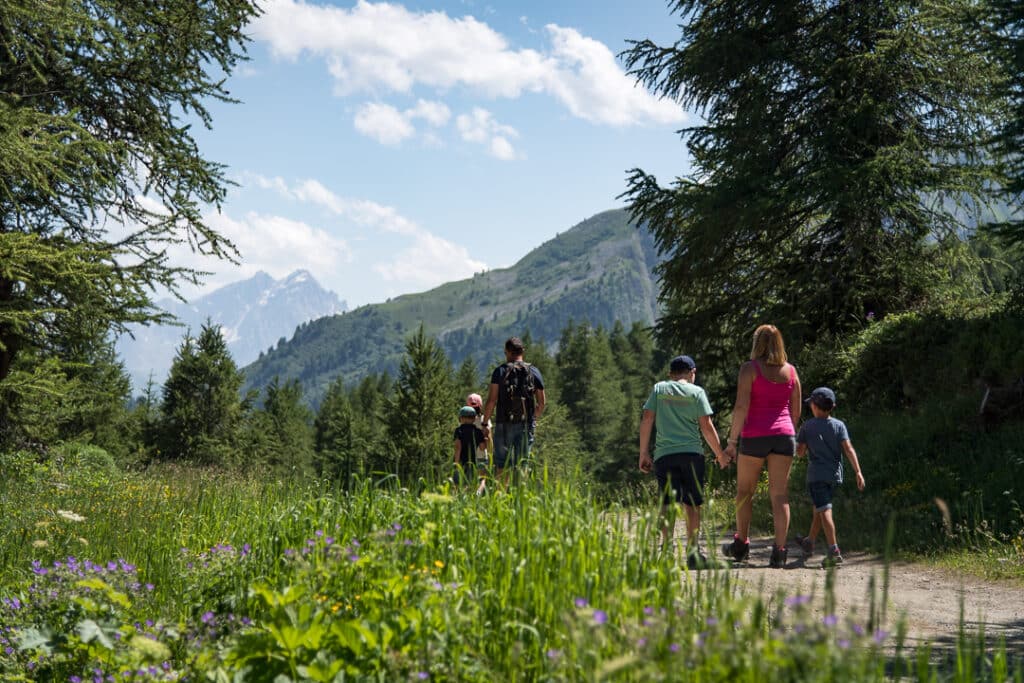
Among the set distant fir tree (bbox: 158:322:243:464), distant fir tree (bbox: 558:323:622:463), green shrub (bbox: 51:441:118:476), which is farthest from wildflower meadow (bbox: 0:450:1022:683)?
distant fir tree (bbox: 558:323:622:463)

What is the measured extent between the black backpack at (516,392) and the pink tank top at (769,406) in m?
2.57

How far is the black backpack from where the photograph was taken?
8.95m

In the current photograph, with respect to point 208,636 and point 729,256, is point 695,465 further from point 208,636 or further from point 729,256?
point 729,256

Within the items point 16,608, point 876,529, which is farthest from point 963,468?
point 16,608

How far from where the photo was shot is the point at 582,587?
364cm

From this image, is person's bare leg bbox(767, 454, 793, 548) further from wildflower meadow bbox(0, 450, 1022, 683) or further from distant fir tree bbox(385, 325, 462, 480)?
distant fir tree bbox(385, 325, 462, 480)

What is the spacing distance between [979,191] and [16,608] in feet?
51.0

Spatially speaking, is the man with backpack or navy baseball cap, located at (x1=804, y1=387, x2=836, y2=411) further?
the man with backpack

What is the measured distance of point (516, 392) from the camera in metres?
8.95

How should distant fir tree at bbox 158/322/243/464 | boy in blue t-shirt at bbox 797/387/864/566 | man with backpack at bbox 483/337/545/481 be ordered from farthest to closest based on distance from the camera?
distant fir tree at bbox 158/322/243/464
man with backpack at bbox 483/337/545/481
boy in blue t-shirt at bbox 797/387/864/566

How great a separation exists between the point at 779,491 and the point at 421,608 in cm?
529

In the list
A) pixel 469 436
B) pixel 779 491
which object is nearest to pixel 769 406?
pixel 779 491

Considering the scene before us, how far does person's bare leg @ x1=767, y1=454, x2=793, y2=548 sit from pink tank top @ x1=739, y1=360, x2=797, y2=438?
0.28 meters

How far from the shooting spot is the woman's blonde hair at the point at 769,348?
24.1 ft
